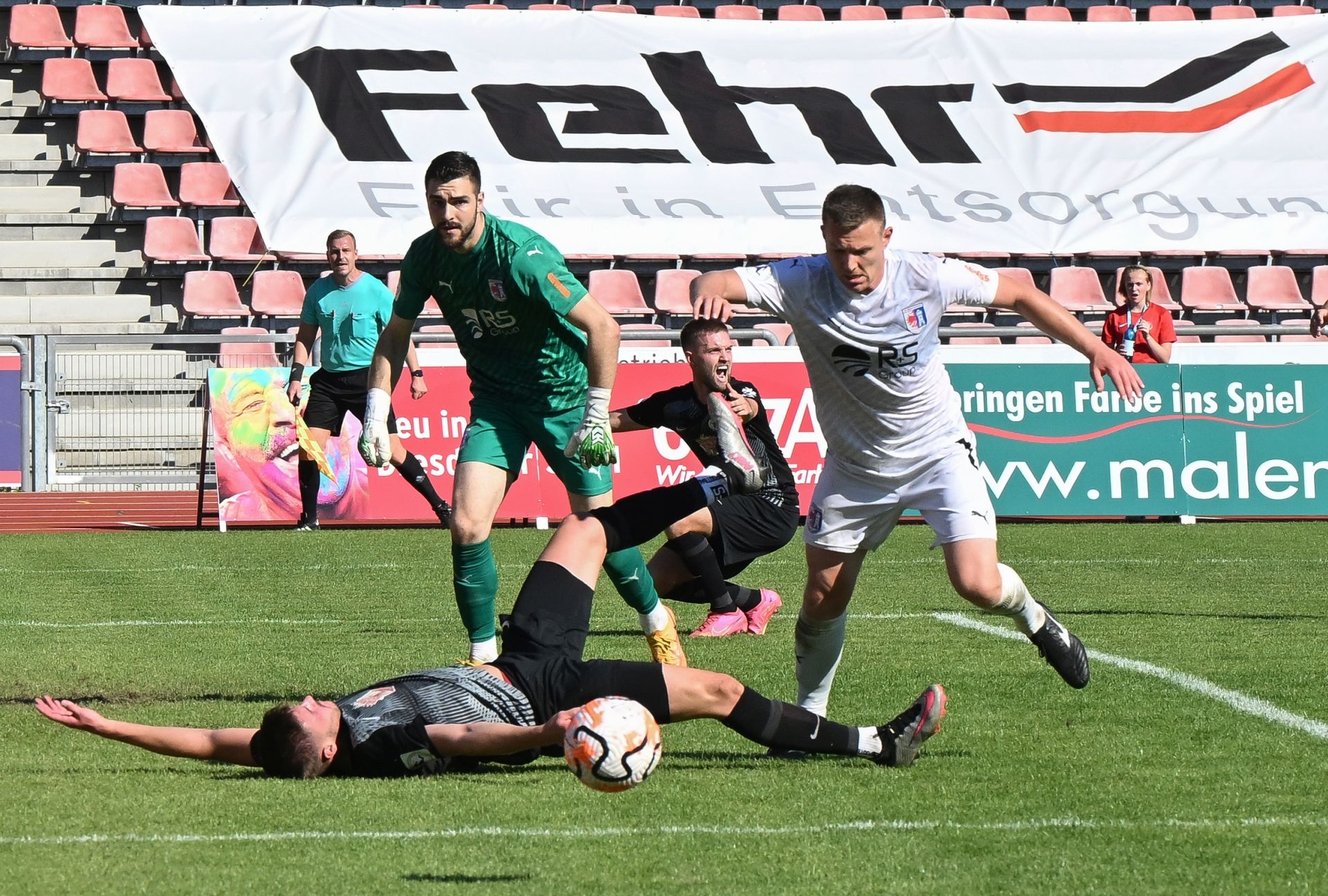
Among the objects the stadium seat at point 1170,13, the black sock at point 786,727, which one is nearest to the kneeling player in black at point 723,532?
the black sock at point 786,727

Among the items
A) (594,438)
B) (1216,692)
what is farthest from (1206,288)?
(594,438)

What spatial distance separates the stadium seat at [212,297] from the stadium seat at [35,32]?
4515mm

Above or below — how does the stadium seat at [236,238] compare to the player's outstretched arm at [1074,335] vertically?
above

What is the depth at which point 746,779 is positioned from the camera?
5.38 m

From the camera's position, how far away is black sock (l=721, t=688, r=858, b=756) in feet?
17.5

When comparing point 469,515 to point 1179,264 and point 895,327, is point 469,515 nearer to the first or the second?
point 895,327

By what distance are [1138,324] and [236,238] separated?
11817 millimetres

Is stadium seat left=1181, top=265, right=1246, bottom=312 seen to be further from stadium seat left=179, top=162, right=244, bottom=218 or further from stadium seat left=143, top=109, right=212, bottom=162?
stadium seat left=143, top=109, right=212, bottom=162

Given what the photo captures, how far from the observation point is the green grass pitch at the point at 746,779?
4.20 m

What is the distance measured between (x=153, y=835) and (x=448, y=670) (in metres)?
1.11

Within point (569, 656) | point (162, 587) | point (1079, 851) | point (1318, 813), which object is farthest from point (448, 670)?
point (162, 587)

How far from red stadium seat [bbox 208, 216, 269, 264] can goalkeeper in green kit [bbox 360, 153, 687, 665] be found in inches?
585

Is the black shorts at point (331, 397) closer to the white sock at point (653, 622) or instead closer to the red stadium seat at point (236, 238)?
the white sock at point (653, 622)

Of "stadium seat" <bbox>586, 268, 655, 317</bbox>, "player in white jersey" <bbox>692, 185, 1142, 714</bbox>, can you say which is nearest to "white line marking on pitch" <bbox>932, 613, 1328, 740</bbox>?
"player in white jersey" <bbox>692, 185, 1142, 714</bbox>
